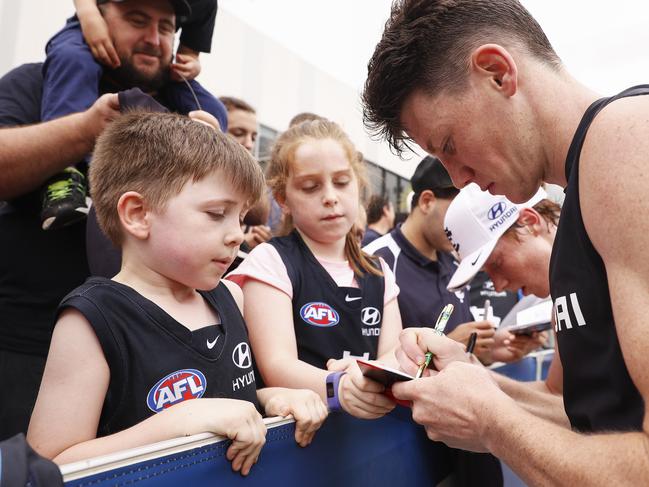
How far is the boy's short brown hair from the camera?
4.59ft

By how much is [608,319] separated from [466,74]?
0.67 m

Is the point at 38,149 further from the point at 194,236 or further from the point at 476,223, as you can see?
the point at 476,223

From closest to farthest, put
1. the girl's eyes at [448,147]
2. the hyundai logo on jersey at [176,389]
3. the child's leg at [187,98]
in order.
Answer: the hyundai logo on jersey at [176,389], the girl's eyes at [448,147], the child's leg at [187,98]

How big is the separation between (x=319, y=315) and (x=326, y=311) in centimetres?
3

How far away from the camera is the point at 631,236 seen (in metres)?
0.96

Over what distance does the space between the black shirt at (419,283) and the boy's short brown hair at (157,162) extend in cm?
126

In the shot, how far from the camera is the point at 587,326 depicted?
114 cm

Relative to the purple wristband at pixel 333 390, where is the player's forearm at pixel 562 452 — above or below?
above

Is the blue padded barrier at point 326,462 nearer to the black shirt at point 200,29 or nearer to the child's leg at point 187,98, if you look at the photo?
the child's leg at point 187,98

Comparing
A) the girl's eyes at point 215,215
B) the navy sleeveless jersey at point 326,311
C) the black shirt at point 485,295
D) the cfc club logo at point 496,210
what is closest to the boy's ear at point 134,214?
the girl's eyes at point 215,215

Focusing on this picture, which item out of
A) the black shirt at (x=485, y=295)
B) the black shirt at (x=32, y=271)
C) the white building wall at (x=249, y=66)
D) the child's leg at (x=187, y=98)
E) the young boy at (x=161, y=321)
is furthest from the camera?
the white building wall at (x=249, y=66)

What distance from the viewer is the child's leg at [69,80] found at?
1.91 meters

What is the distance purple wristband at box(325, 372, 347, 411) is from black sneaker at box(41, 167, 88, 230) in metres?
0.92

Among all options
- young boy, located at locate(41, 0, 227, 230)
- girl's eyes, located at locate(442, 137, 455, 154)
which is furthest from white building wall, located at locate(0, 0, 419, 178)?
girl's eyes, located at locate(442, 137, 455, 154)
